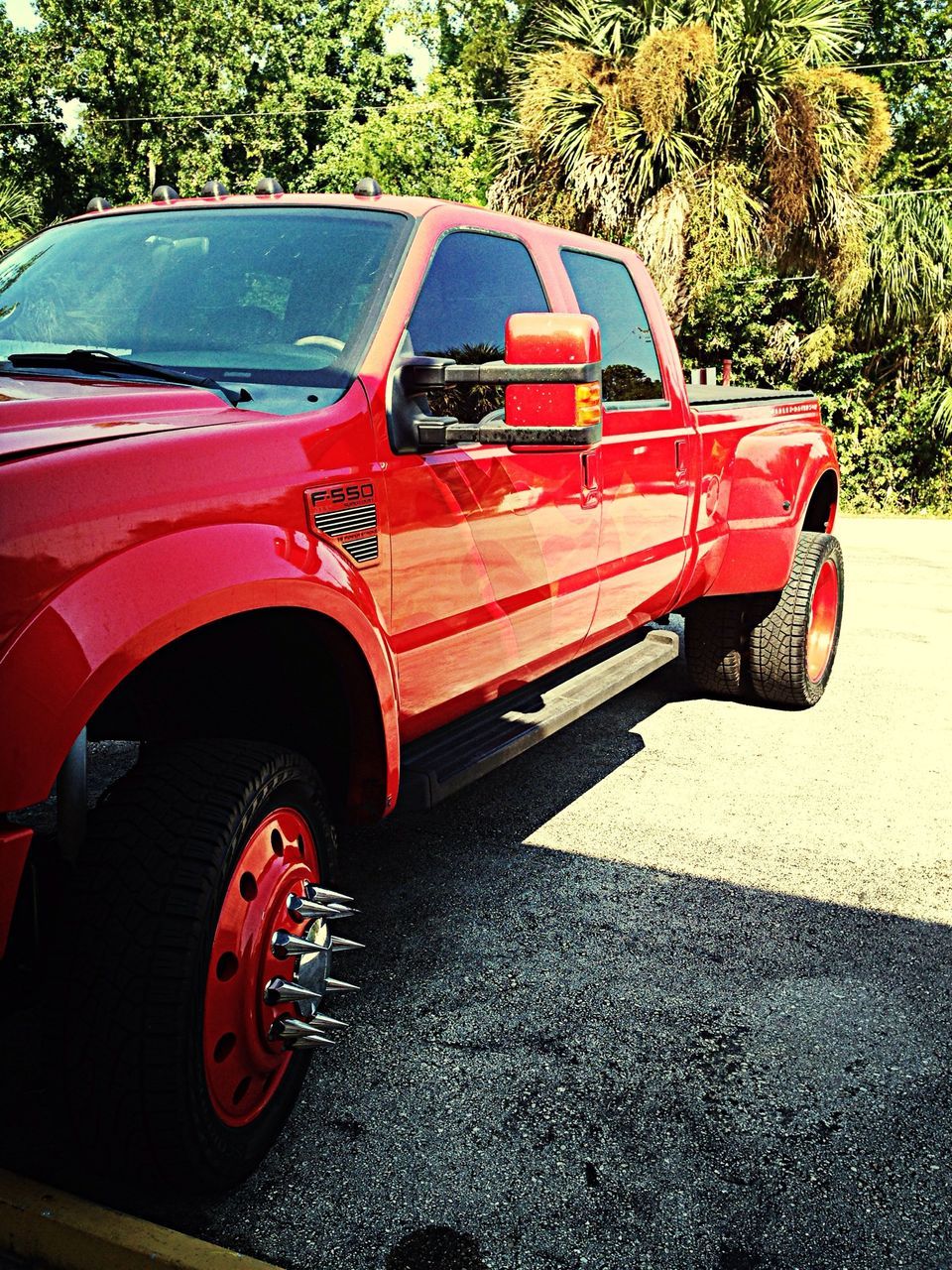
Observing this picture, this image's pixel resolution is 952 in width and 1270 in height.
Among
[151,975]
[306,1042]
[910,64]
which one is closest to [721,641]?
[306,1042]

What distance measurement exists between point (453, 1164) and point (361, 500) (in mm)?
1475

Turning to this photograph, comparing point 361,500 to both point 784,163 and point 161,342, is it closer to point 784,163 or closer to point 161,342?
point 161,342

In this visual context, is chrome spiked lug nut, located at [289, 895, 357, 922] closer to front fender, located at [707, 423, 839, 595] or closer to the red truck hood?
the red truck hood

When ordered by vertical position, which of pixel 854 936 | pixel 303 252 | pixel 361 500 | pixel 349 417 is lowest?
pixel 854 936

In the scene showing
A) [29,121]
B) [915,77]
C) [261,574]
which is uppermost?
[915,77]

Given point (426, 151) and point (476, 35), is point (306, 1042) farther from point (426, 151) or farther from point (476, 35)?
point (476, 35)

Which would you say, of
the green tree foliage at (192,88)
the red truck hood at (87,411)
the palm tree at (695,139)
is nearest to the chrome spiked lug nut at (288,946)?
the red truck hood at (87,411)

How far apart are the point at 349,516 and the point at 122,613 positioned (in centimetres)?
83

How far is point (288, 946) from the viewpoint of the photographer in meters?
2.54

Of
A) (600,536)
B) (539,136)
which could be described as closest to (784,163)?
(539,136)

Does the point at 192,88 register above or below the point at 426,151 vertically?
above

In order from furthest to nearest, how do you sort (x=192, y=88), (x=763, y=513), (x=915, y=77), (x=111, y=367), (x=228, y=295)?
(x=192, y=88) < (x=915, y=77) < (x=763, y=513) < (x=228, y=295) < (x=111, y=367)

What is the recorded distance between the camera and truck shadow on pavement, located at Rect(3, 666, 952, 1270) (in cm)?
242

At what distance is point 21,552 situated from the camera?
195cm
